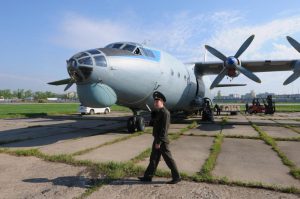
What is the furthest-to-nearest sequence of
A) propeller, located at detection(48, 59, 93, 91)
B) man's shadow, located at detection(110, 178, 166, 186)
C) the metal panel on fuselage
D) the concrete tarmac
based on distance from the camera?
the metal panel on fuselage
propeller, located at detection(48, 59, 93, 91)
man's shadow, located at detection(110, 178, 166, 186)
the concrete tarmac

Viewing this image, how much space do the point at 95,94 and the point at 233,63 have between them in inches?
415

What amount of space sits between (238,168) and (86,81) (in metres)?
6.26

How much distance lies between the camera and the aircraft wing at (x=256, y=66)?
19.4 m

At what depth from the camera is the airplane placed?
33.1 ft

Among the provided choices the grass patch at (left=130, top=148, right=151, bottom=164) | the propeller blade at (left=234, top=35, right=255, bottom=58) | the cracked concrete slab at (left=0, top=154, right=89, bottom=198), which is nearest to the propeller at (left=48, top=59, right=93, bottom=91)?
the cracked concrete slab at (left=0, top=154, right=89, bottom=198)

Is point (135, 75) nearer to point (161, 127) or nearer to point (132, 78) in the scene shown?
point (132, 78)

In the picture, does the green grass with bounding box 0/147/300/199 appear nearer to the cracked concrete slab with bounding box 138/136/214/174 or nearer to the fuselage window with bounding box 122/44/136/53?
the cracked concrete slab with bounding box 138/136/214/174

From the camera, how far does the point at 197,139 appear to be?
11.4m

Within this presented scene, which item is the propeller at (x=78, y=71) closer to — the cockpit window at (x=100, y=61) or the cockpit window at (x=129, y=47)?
the cockpit window at (x=100, y=61)

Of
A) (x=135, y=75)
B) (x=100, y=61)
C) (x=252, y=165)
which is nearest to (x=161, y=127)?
(x=252, y=165)

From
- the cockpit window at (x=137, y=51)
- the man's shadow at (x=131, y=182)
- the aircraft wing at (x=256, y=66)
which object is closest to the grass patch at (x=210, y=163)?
the man's shadow at (x=131, y=182)

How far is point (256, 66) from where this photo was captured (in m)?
21.0

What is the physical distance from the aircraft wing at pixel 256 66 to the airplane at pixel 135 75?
14 centimetres

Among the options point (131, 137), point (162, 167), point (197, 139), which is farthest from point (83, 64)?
point (197, 139)
